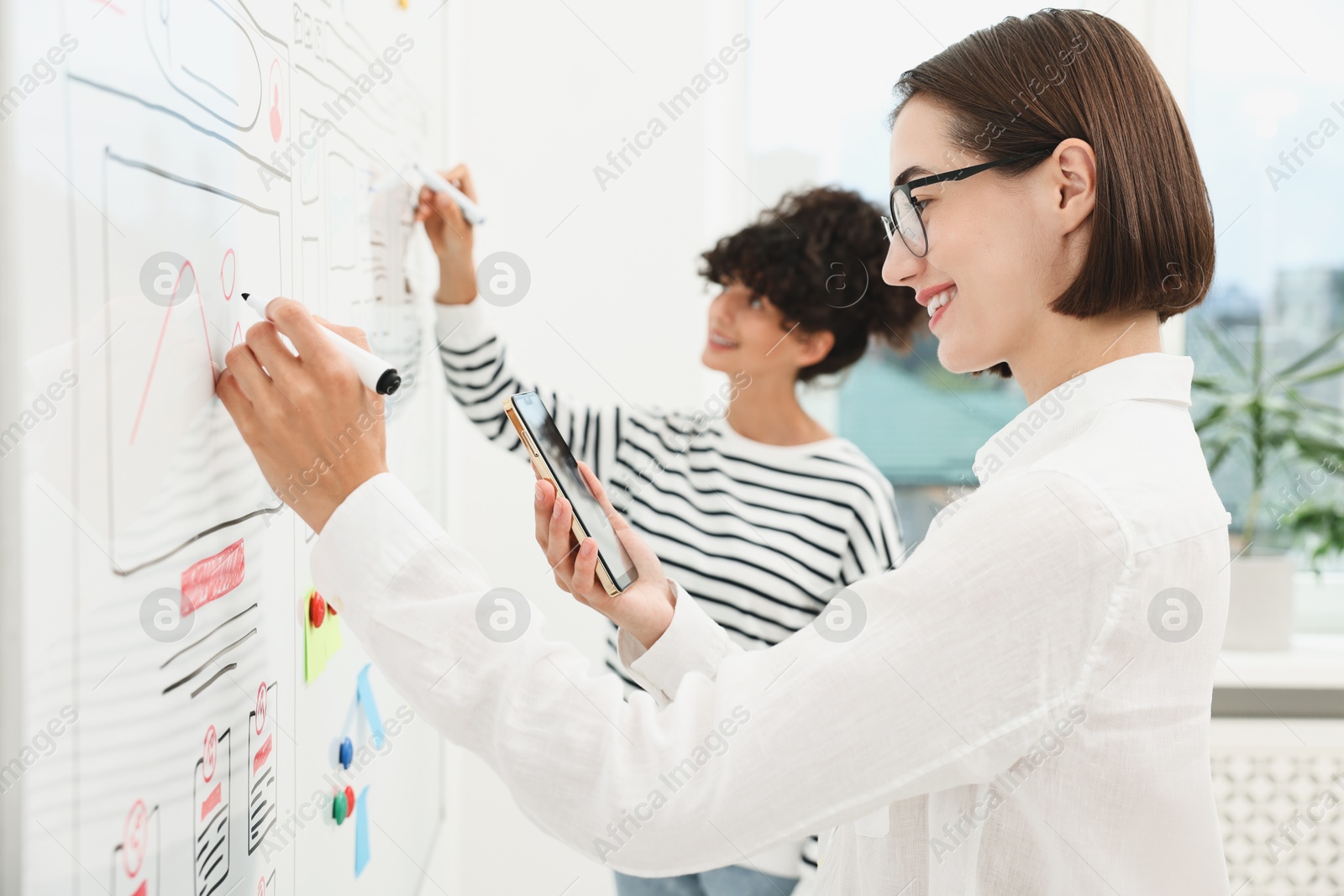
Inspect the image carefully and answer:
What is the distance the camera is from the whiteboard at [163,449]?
43cm

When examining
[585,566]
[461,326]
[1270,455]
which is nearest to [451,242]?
[461,326]

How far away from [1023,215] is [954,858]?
1.41ft

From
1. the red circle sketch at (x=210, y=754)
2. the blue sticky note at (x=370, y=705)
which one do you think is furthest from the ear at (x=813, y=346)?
the red circle sketch at (x=210, y=754)

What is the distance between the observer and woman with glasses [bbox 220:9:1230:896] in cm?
54

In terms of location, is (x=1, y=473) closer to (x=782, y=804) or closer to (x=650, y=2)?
(x=782, y=804)

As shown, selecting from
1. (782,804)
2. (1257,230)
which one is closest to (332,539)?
(782,804)

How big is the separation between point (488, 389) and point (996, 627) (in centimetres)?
93

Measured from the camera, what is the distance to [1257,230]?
193 centimetres

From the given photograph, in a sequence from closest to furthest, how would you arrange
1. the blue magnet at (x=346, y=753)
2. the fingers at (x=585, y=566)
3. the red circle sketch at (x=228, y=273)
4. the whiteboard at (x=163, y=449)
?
the whiteboard at (x=163, y=449) → the red circle sketch at (x=228, y=273) → the fingers at (x=585, y=566) → the blue magnet at (x=346, y=753)

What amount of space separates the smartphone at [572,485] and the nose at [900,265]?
300 mm

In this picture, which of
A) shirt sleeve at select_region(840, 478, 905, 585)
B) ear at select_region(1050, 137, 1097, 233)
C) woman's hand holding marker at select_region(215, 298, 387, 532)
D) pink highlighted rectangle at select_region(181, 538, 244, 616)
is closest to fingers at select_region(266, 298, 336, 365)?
woman's hand holding marker at select_region(215, 298, 387, 532)

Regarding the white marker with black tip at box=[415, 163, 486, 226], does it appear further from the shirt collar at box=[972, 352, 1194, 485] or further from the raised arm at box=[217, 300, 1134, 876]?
the shirt collar at box=[972, 352, 1194, 485]

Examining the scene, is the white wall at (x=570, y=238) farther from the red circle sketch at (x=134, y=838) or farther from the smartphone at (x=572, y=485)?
the red circle sketch at (x=134, y=838)

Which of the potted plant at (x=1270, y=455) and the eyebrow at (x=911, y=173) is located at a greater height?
the eyebrow at (x=911, y=173)
